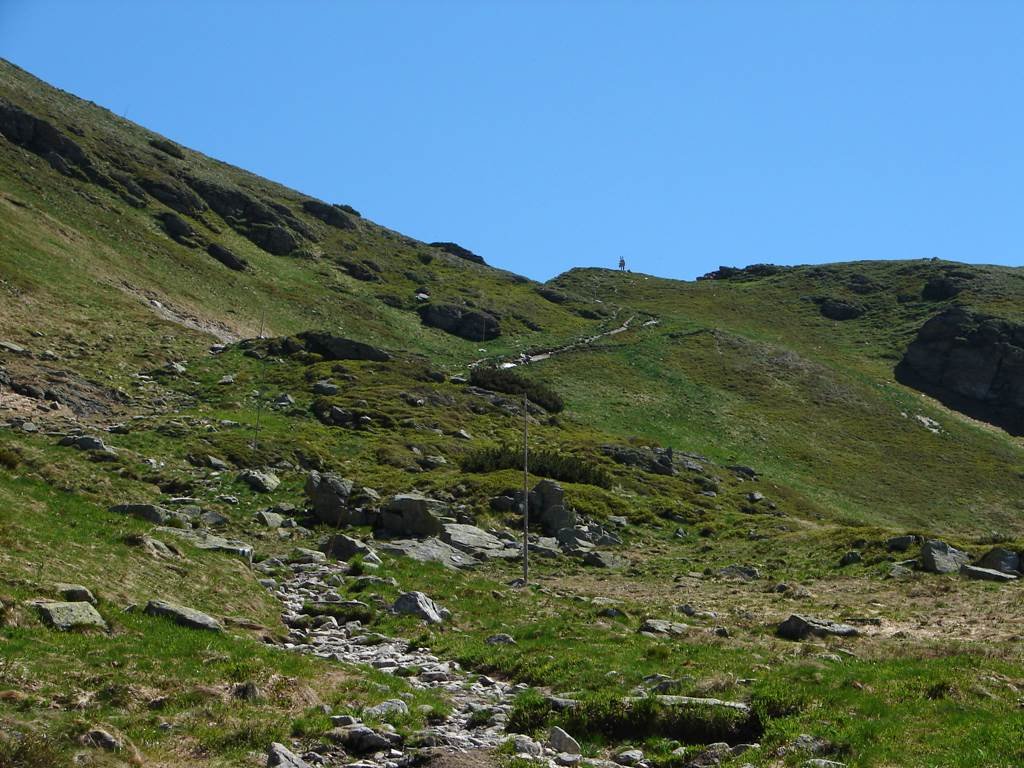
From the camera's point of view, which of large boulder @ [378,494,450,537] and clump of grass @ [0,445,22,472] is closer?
clump of grass @ [0,445,22,472]

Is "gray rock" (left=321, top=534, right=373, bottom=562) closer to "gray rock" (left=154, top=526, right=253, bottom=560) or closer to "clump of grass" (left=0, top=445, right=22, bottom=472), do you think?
"gray rock" (left=154, top=526, right=253, bottom=560)

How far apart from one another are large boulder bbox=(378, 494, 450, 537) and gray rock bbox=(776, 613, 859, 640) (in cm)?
1713

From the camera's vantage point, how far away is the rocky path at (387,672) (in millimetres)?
13195

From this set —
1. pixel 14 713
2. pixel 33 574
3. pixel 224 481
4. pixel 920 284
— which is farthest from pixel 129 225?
pixel 920 284

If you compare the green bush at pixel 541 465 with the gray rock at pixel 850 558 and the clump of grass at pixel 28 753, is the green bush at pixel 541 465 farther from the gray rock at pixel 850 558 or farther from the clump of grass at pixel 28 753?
the clump of grass at pixel 28 753

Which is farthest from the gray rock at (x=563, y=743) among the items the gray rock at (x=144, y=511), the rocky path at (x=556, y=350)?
the rocky path at (x=556, y=350)

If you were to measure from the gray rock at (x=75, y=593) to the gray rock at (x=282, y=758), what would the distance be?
694 centimetres

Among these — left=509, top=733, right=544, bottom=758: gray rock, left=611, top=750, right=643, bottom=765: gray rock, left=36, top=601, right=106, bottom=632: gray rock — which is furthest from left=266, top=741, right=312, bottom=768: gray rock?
left=36, top=601, right=106, bottom=632: gray rock

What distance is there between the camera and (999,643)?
2166 cm

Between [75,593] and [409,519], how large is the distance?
20166mm

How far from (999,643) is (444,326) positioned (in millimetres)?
97909

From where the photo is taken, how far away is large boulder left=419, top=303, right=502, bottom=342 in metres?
116

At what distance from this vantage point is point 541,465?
178 feet

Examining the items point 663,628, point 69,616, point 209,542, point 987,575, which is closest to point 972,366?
point 987,575
